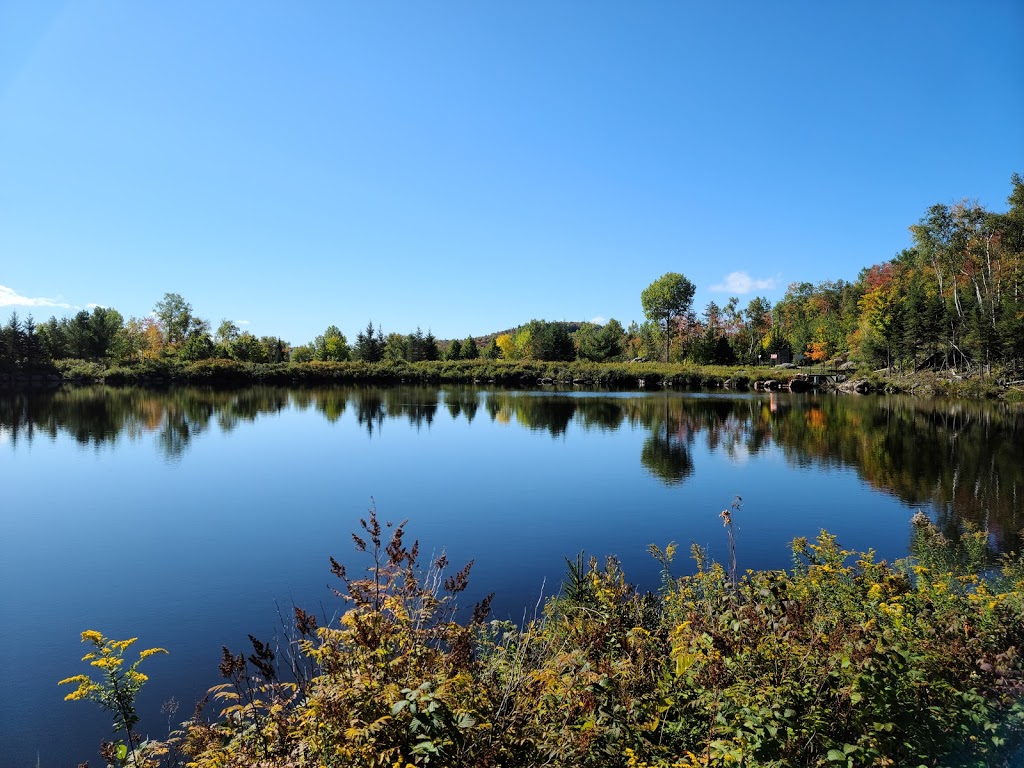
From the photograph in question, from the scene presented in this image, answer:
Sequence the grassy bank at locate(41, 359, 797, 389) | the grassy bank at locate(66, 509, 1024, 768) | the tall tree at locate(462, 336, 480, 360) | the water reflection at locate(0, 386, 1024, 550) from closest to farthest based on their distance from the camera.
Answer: the grassy bank at locate(66, 509, 1024, 768) → the water reflection at locate(0, 386, 1024, 550) → the grassy bank at locate(41, 359, 797, 389) → the tall tree at locate(462, 336, 480, 360)

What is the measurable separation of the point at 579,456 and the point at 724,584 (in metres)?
16.6

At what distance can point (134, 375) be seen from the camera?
68438 millimetres

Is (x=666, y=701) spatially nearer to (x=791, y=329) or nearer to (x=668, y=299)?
(x=668, y=299)

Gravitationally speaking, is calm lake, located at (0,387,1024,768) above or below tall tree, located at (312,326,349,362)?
below

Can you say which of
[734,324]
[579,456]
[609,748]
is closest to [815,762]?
[609,748]

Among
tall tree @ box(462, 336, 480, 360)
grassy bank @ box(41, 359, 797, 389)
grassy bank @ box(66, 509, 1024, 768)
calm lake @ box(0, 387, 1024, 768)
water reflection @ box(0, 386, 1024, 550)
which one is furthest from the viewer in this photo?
tall tree @ box(462, 336, 480, 360)

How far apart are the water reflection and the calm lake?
0.19 m

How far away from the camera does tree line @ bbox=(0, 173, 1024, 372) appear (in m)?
49.2

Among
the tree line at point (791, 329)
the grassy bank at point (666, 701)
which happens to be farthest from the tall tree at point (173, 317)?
the grassy bank at point (666, 701)

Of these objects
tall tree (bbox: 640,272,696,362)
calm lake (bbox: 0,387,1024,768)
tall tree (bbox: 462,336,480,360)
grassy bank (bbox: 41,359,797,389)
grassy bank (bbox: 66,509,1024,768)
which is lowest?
calm lake (bbox: 0,387,1024,768)

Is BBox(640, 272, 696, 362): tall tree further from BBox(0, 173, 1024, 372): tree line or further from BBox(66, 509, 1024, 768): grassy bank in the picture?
BBox(66, 509, 1024, 768): grassy bank

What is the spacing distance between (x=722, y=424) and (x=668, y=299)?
5737cm

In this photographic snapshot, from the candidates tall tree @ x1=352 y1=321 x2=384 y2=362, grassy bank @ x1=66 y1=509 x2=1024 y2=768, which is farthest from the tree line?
grassy bank @ x1=66 y1=509 x2=1024 y2=768

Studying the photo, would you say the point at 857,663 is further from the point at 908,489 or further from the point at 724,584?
the point at 908,489
